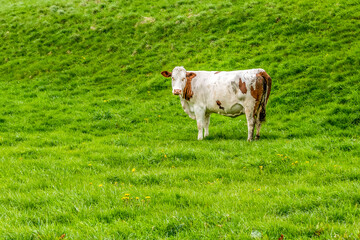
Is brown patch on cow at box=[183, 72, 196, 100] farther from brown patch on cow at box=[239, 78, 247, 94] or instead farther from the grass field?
brown patch on cow at box=[239, 78, 247, 94]

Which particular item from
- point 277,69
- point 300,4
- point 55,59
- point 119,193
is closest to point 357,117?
point 277,69

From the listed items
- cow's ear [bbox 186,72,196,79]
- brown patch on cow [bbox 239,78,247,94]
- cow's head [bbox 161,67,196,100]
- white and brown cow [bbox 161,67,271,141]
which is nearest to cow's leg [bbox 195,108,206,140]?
white and brown cow [bbox 161,67,271,141]

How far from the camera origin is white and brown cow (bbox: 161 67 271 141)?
10391 mm

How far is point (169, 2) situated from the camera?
27250mm

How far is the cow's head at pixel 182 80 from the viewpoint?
1129cm

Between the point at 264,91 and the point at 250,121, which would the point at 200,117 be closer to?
the point at 250,121

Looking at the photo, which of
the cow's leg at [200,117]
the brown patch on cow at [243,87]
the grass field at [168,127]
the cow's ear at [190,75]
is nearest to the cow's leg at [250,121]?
the grass field at [168,127]

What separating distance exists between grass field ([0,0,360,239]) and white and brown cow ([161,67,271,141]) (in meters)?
0.87

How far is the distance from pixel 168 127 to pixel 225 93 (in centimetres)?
304

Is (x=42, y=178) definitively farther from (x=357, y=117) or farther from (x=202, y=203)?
(x=357, y=117)

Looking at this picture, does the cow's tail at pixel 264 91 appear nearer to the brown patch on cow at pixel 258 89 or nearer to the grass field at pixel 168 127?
the brown patch on cow at pixel 258 89

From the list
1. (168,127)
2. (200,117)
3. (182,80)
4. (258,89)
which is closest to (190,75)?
(182,80)

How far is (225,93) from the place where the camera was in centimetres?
1075

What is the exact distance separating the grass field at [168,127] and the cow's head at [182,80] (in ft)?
5.15
